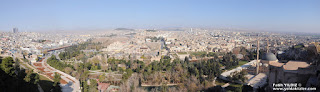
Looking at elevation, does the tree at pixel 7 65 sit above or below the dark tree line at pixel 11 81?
above

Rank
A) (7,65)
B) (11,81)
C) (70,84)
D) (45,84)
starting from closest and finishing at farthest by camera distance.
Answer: (11,81)
(7,65)
(45,84)
(70,84)

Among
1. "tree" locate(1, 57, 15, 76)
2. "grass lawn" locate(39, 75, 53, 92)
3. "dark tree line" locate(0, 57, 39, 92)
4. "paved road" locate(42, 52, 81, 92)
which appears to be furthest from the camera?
"paved road" locate(42, 52, 81, 92)

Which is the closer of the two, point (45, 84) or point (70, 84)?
point (45, 84)

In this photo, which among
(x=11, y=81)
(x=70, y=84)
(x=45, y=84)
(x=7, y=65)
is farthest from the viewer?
(x=70, y=84)

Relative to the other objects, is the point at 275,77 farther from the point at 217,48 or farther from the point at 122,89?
the point at 217,48

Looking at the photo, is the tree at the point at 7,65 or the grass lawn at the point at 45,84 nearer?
the tree at the point at 7,65

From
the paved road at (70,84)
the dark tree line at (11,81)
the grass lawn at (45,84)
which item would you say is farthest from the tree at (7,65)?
the paved road at (70,84)

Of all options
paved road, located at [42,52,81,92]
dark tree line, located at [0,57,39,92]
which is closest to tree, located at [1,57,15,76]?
dark tree line, located at [0,57,39,92]

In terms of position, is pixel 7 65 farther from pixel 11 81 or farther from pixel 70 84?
pixel 70 84

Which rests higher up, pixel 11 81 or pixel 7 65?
pixel 7 65

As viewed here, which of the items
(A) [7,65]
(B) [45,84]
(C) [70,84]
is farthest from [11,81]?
(C) [70,84]

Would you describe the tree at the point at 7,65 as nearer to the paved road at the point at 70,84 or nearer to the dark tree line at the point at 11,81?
the dark tree line at the point at 11,81

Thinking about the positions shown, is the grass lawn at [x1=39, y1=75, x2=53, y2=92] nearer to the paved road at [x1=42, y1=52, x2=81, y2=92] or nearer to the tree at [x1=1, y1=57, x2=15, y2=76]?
the paved road at [x1=42, y1=52, x2=81, y2=92]
